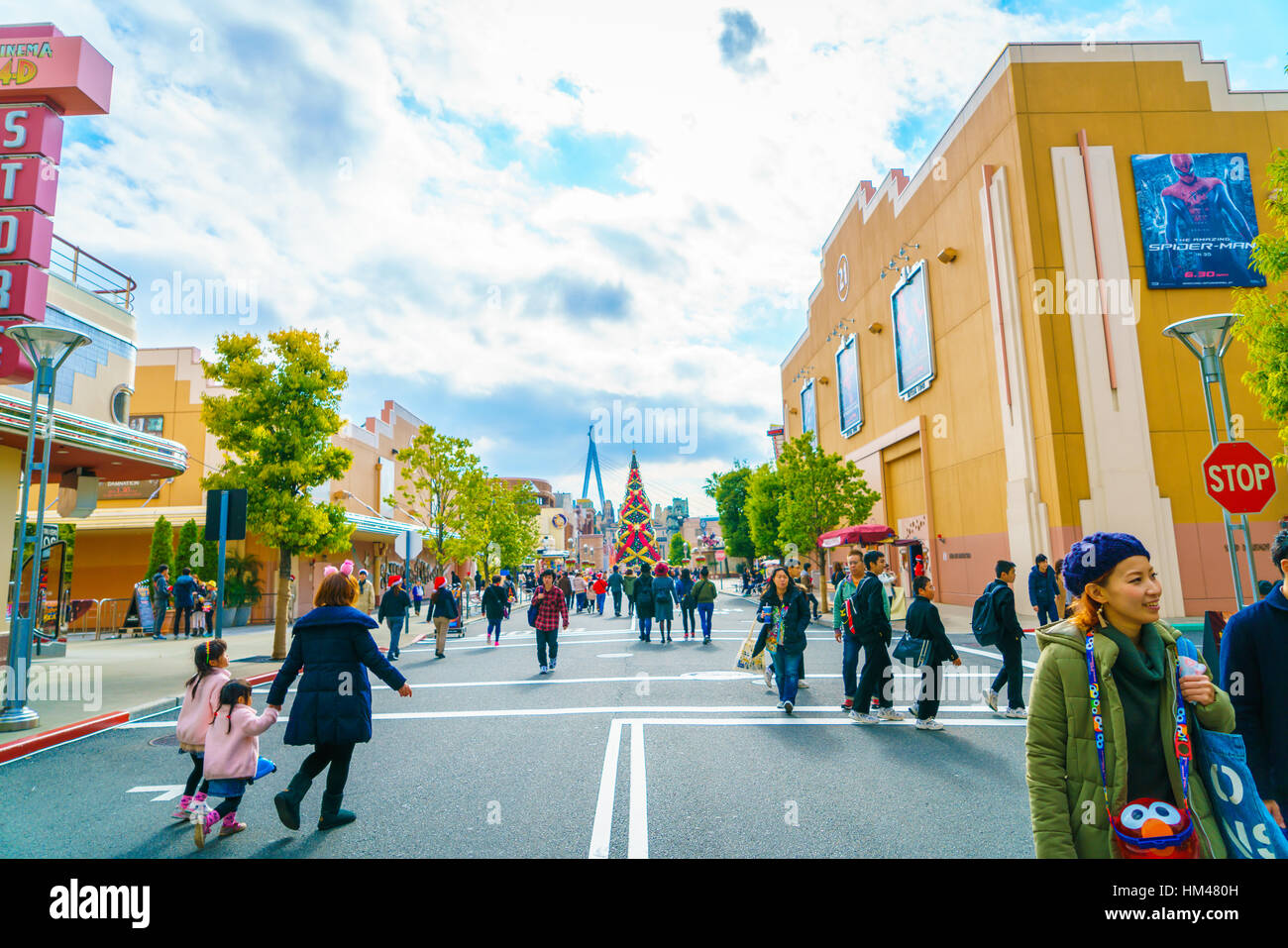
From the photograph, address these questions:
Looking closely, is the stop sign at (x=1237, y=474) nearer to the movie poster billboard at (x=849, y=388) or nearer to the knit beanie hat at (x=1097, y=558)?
the knit beanie hat at (x=1097, y=558)

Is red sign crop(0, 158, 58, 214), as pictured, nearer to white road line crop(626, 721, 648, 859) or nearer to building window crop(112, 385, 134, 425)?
building window crop(112, 385, 134, 425)

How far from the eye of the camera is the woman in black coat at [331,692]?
15.4 ft

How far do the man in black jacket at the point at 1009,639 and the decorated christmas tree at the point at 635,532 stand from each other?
33.8m

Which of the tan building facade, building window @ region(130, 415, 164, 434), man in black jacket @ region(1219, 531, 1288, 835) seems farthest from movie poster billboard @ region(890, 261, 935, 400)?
building window @ region(130, 415, 164, 434)

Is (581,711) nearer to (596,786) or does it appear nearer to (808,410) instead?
(596,786)

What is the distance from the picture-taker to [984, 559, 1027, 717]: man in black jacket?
7.70m

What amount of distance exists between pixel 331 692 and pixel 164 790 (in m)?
2.40

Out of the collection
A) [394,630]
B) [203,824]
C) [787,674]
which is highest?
[394,630]

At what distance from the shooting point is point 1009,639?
7730 mm

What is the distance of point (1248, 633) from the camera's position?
289 centimetres

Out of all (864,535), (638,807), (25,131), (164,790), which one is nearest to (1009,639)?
(638,807)

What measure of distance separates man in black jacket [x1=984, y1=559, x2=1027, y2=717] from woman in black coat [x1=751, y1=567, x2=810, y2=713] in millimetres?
2147
